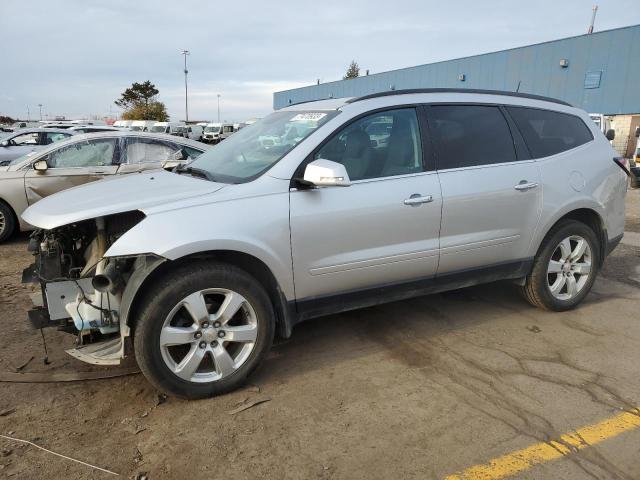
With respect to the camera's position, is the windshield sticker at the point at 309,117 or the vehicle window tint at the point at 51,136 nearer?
the windshield sticker at the point at 309,117

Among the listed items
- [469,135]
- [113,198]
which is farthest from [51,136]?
[469,135]

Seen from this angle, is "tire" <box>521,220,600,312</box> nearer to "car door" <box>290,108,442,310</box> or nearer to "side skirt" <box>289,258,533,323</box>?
"side skirt" <box>289,258,533,323</box>

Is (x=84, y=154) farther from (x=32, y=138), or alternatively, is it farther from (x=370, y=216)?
(x=32, y=138)

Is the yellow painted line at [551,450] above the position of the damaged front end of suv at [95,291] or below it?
below

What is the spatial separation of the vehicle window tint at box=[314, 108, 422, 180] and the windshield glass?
19 cm

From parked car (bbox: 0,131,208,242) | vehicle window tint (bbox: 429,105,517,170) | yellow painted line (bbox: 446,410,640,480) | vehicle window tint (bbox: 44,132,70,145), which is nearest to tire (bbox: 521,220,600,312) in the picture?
vehicle window tint (bbox: 429,105,517,170)

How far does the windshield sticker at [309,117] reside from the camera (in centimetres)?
350

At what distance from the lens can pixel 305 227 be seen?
3139 millimetres

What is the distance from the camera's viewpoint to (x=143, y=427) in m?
2.80

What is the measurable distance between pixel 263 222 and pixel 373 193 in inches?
31.4

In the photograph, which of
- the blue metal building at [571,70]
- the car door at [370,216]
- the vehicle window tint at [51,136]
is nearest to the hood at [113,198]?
the car door at [370,216]

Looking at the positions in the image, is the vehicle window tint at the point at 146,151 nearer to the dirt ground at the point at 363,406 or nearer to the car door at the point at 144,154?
the car door at the point at 144,154

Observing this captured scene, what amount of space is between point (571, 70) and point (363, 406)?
26970mm

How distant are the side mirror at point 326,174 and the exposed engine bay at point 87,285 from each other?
1.04 m
